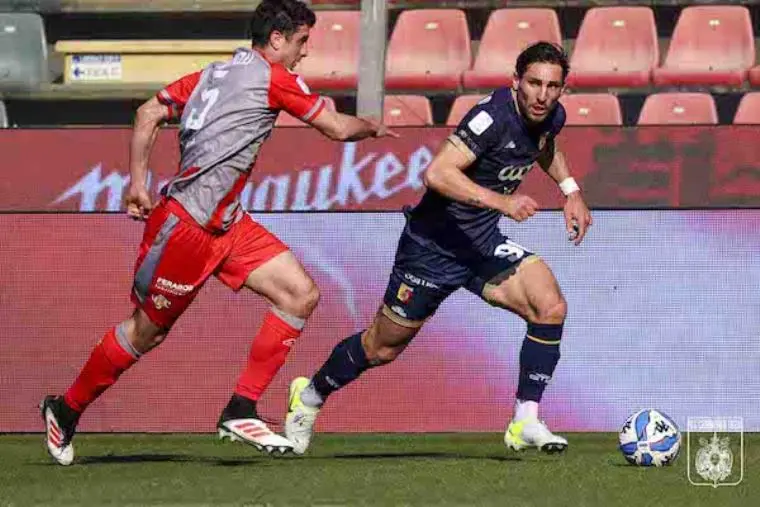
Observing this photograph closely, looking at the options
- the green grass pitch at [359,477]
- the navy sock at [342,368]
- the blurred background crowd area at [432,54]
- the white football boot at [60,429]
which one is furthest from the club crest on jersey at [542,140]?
the blurred background crowd area at [432,54]

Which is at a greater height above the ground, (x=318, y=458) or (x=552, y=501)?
(x=552, y=501)

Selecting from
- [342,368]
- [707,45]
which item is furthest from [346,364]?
[707,45]

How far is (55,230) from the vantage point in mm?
10625

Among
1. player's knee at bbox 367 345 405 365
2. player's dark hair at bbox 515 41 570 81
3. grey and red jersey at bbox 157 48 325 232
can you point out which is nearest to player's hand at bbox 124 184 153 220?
grey and red jersey at bbox 157 48 325 232

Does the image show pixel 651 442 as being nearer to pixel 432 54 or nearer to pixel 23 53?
pixel 432 54

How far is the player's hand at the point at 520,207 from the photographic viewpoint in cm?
734

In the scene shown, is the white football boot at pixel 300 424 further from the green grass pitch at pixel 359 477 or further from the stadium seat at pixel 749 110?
the stadium seat at pixel 749 110

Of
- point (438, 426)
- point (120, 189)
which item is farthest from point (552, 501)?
point (120, 189)

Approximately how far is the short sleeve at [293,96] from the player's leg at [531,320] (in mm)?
1168

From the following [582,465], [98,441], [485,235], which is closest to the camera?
[582,465]

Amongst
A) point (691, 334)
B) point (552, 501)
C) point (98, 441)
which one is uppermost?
point (552, 501)

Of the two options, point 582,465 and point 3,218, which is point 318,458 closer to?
point 582,465

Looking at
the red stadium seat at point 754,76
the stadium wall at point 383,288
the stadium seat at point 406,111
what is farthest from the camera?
the red stadium seat at point 754,76

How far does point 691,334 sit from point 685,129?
1133mm
